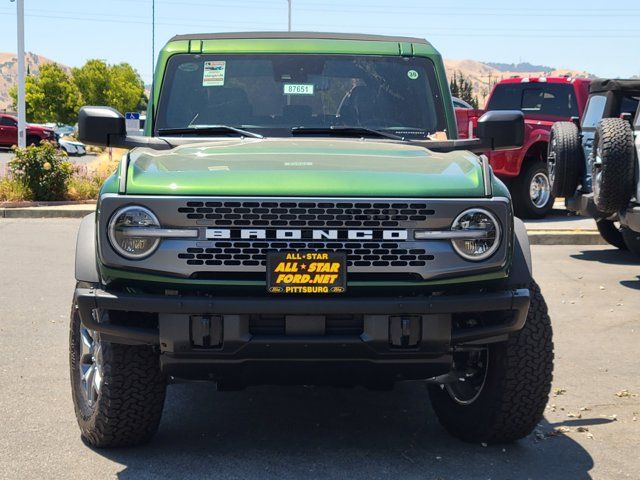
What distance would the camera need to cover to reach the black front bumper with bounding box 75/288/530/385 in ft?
13.5

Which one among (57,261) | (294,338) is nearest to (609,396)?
(294,338)

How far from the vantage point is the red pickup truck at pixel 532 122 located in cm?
1553

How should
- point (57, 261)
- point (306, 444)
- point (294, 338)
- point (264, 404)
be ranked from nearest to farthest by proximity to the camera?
point (294, 338)
point (306, 444)
point (264, 404)
point (57, 261)

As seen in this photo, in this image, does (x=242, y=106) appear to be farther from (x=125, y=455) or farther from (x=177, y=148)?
(x=125, y=455)

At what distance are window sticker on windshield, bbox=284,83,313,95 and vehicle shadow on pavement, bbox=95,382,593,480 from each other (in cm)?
168

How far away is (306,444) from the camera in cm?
495

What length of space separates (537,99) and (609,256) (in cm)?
457


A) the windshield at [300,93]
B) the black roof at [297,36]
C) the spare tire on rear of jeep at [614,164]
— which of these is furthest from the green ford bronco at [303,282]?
the spare tire on rear of jeep at [614,164]

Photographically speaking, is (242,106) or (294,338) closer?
(294,338)

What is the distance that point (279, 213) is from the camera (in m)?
4.16

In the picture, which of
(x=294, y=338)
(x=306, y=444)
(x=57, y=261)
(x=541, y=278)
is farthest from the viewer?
(x=57, y=261)

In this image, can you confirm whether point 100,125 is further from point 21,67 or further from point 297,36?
point 21,67

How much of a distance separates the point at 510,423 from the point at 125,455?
1731 mm

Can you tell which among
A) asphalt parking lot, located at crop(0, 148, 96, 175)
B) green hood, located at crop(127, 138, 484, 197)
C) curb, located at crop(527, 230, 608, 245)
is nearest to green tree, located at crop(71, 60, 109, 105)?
asphalt parking lot, located at crop(0, 148, 96, 175)
